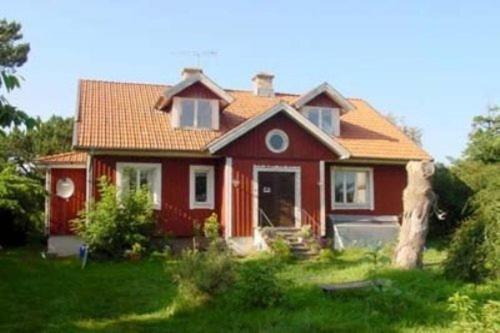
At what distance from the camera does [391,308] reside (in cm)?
933

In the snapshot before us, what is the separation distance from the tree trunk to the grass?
24.4 inches

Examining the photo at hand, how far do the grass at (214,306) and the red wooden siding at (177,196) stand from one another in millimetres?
5591

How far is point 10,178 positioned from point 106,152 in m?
3.38

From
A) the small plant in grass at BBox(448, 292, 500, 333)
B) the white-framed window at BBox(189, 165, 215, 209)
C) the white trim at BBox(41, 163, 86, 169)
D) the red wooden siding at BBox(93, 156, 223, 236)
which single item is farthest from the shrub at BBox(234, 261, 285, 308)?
the white trim at BBox(41, 163, 86, 169)

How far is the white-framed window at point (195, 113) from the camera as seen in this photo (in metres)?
22.0

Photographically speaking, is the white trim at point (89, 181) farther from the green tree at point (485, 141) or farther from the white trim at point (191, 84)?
the green tree at point (485, 141)

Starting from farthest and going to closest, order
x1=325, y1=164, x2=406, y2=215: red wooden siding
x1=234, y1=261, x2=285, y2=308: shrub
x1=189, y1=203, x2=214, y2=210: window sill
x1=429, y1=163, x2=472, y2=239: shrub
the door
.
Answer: x1=429, y1=163, x2=472, y2=239: shrub < x1=325, y1=164, x2=406, y2=215: red wooden siding < the door < x1=189, y1=203, x2=214, y2=210: window sill < x1=234, y1=261, x2=285, y2=308: shrub

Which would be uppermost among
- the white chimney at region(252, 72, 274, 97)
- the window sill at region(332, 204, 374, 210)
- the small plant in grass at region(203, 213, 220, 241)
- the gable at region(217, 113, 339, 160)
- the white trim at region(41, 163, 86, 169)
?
the white chimney at region(252, 72, 274, 97)

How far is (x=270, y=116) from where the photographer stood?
2098 centimetres

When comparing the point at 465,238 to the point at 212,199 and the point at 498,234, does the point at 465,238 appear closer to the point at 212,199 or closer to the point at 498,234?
the point at 498,234

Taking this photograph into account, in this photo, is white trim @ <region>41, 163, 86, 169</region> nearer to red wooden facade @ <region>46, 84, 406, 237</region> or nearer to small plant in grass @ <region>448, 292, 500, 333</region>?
red wooden facade @ <region>46, 84, 406, 237</region>

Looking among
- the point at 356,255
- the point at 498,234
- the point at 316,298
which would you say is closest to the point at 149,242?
the point at 356,255

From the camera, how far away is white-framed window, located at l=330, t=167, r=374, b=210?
2317 centimetres

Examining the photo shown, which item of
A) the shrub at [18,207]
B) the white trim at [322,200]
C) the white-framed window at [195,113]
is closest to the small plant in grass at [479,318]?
the white trim at [322,200]
